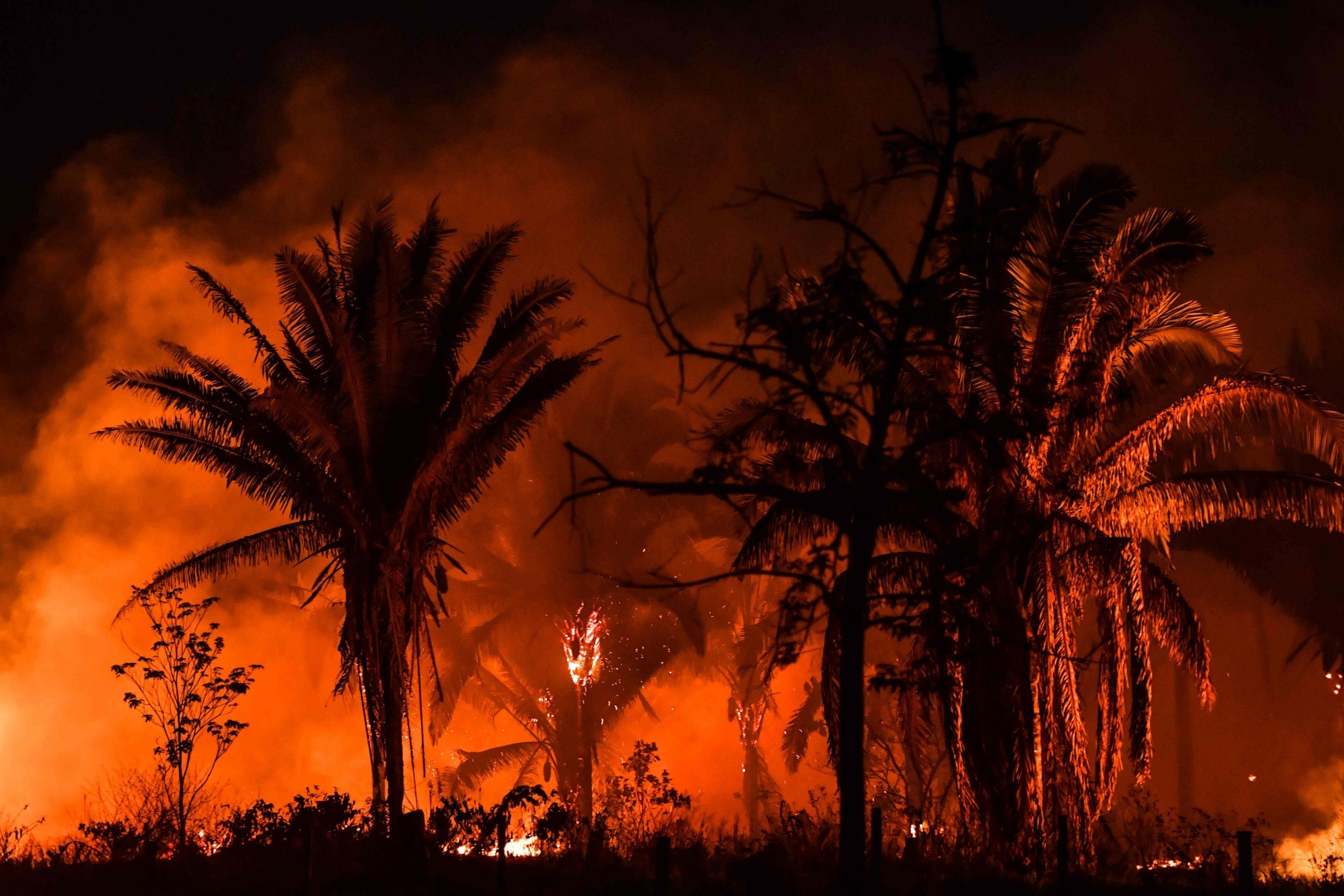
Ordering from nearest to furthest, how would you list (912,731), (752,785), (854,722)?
(854,722), (912,731), (752,785)

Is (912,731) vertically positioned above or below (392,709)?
below

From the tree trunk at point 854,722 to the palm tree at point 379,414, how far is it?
571 cm

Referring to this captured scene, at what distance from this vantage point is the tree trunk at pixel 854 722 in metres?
8.69

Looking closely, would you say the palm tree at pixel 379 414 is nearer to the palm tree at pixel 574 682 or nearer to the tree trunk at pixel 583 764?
the tree trunk at pixel 583 764

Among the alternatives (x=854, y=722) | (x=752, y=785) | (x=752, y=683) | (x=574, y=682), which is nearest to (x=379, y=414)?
(x=854, y=722)

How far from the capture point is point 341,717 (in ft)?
119

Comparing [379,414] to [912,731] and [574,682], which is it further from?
[574,682]

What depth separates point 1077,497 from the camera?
13.7 meters

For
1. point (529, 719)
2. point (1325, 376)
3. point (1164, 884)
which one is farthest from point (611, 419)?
point (1164, 884)

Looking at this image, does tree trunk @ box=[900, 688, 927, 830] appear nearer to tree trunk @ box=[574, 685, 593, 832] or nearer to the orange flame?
tree trunk @ box=[574, 685, 593, 832]

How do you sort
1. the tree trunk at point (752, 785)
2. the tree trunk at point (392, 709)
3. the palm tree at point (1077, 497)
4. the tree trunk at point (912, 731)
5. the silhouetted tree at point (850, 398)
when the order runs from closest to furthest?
the silhouetted tree at point (850, 398) → the palm tree at point (1077, 497) → the tree trunk at point (392, 709) → the tree trunk at point (912, 731) → the tree trunk at point (752, 785)

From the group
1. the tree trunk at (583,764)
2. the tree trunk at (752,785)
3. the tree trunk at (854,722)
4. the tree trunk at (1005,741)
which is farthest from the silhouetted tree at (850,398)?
the tree trunk at (752,785)

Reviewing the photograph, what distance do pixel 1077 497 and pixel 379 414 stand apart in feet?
26.3

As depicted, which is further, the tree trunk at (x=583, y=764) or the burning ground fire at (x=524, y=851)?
the tree trunk at (x=583, y=764)
